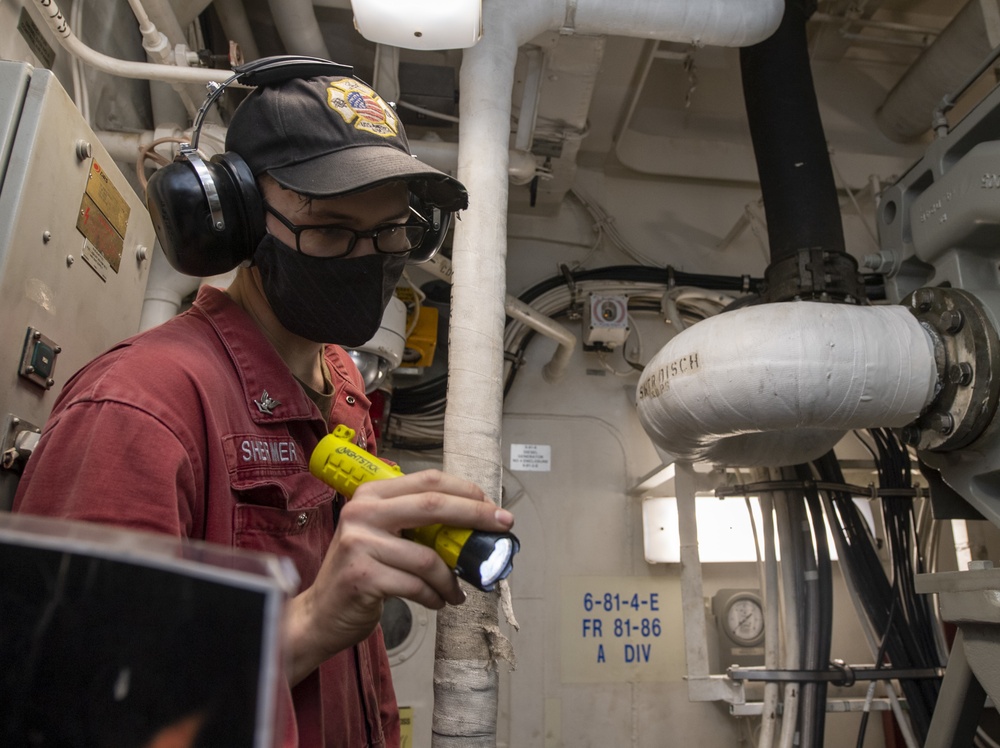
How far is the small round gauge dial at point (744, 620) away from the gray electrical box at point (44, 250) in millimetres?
2267

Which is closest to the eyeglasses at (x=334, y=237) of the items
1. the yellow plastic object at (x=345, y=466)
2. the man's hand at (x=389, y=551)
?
the yellow plastic object at (x=345, y=466)

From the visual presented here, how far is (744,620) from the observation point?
8.07 ft

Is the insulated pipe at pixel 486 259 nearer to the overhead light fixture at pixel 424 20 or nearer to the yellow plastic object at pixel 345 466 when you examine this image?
the overhead light fixture at pixel 424 20

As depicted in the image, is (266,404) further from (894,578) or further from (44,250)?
(894,578)

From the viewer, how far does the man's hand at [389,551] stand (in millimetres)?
508

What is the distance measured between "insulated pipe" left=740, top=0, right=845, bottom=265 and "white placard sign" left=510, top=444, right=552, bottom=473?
3.96 ft

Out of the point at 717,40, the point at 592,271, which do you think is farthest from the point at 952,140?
the point at 592,271

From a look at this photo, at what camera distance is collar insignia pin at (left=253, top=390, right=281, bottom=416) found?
76 centimetres

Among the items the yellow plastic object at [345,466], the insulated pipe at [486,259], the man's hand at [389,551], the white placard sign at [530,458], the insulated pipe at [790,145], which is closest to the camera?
the man's hand at [389,551]

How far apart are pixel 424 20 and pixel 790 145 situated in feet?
3.86

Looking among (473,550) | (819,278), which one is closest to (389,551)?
(473,550)

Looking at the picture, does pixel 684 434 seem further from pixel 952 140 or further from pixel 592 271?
pixel 592 271

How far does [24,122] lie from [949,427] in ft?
5.33

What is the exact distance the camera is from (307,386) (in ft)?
3.08
